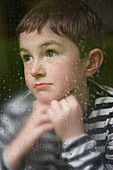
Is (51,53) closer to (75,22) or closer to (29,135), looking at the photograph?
(75,22)

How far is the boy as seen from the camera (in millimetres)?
425

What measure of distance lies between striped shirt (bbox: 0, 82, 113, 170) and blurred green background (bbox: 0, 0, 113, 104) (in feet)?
0.07

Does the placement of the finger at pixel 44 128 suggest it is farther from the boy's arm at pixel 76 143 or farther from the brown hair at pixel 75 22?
the brown hair at pixel 75 22

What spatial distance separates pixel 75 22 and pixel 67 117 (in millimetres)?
169

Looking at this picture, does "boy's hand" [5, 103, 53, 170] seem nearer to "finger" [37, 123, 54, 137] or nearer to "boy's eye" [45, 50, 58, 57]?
"finger" [37, 123, 54, 137]

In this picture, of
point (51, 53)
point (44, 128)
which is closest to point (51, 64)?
point (51, 53)

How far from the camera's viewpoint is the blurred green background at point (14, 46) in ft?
1.34

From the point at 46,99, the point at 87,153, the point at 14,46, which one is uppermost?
the point at 14,46

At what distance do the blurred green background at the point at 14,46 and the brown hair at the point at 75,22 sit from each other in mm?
13

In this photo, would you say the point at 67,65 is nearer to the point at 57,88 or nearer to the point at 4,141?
the point at 57,88

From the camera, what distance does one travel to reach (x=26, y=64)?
1.56 ft

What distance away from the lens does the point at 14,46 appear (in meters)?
0.49

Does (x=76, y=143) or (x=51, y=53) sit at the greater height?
(x=51, y=53)

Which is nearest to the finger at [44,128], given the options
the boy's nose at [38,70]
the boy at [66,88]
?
the boy at [66,88]
